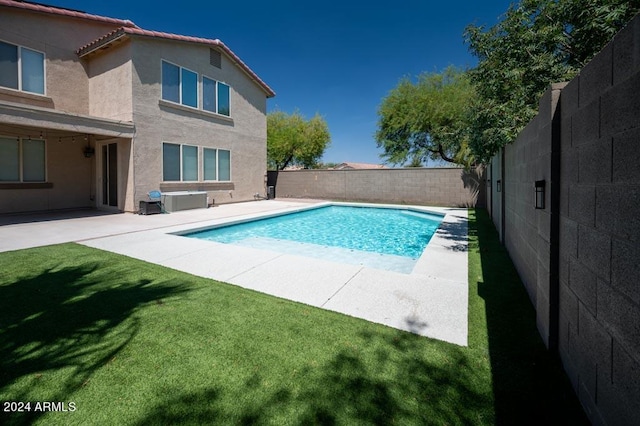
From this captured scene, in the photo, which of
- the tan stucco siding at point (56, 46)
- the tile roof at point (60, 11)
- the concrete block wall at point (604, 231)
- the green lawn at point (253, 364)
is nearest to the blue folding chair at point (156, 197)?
the tan stucco siding at point (56, 46)

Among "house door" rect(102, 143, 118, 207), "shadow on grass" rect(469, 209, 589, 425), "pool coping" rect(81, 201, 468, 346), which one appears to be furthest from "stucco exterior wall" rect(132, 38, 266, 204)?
"shadow on grass" rect(469, 209, 589, 425)

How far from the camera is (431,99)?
21359 millimetres

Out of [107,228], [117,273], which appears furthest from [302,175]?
[117,273]

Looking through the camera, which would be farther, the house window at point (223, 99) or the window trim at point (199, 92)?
the house window at point (223, 99)

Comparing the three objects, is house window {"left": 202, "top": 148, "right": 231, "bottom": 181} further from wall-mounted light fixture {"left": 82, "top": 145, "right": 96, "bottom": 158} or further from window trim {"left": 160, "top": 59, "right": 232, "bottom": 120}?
wall-mounted light fixture {"left": 82, "top": 145, "right": 96, "bottom": 158}

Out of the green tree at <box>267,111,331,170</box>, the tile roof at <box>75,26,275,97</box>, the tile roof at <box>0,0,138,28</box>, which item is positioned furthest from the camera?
the green tree at <box>267,111,331,170</box>

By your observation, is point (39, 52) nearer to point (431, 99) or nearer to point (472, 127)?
point (472, 127)

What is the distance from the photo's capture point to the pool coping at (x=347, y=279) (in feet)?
11.4

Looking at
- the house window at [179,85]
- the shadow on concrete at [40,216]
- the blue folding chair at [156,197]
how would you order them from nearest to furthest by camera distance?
the shadow on concrete at [40,216] < the blue folding chair at [156,197] < the house window at [179,85]

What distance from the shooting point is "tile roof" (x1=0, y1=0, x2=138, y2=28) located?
415 inches

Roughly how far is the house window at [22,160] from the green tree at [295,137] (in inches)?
852

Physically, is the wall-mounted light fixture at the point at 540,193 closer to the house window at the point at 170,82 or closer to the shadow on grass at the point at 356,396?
the shadow on grass at the point at 356,396

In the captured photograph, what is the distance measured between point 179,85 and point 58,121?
5.52 meters

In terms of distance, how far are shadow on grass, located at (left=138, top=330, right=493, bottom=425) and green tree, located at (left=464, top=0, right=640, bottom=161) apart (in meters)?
5.85
